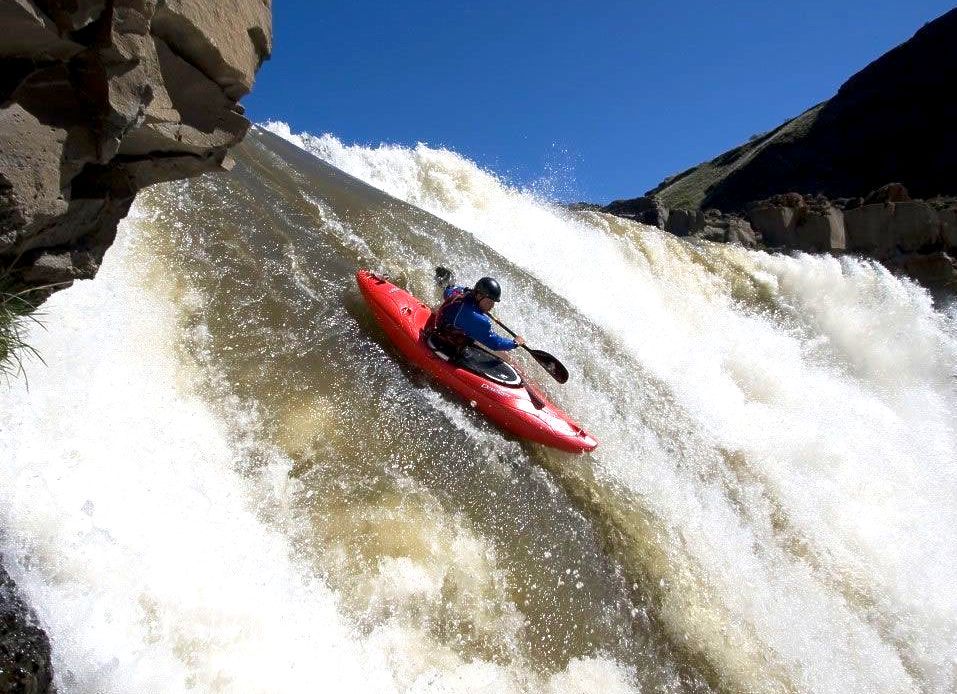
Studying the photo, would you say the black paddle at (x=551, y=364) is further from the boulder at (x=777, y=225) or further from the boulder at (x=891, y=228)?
the boulder at (x=891, y=228)

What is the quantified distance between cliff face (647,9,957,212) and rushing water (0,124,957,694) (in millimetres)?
38016

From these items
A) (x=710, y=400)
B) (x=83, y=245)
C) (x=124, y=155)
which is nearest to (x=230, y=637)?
(x=83, y=245)

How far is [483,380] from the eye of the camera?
587cm

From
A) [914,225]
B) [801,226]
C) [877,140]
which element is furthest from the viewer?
[877,140]

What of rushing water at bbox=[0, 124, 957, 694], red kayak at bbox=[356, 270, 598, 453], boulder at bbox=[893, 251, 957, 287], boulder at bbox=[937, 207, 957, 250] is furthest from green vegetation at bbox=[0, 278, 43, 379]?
boulder at bbox=[937, 207, 957, 250]

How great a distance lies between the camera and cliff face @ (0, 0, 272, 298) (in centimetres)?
231

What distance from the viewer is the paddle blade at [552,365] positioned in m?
6.35

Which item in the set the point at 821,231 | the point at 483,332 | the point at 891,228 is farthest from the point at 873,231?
the point at 483,332

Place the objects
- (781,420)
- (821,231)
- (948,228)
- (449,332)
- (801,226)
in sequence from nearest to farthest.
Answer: (449,332)
(781,420)
(948,228)
(821,231)
(801,226)

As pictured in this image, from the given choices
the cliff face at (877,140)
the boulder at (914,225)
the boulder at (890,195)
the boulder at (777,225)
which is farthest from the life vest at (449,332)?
the cliff face at (877,140)

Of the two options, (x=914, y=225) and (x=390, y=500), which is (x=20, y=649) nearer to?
(x=390, y=500)

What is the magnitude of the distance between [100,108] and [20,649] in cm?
209

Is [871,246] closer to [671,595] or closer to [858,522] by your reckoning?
[858,522]

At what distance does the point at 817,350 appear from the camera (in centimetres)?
1261
